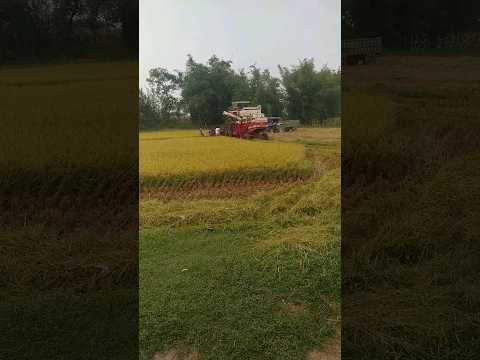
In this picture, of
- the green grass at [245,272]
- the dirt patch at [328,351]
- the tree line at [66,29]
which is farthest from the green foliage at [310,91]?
the dirt patch at [328,351]

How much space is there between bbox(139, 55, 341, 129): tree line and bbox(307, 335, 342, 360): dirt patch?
1552 millimetres

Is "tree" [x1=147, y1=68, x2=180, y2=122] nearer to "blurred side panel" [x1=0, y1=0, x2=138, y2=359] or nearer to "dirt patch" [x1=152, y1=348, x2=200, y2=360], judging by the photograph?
"blurred side panel" [x1=0, y1=0, x2=138, y2=359]

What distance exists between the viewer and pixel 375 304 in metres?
2.83

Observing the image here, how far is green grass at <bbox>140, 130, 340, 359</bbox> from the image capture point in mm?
3182

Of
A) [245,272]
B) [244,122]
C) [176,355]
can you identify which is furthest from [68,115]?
[176,355]

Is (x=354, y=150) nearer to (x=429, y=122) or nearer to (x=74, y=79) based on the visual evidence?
(x=429, y=122)

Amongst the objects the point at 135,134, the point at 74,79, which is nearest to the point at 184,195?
the point at 135,134

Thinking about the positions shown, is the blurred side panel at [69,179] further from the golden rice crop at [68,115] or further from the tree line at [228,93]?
the tree line at [228,93]

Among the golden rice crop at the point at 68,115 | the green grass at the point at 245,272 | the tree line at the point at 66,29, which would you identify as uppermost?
the tree line at the point at 66,29

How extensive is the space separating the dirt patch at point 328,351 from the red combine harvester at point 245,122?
1491 millimetres

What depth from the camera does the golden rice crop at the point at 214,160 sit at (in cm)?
356

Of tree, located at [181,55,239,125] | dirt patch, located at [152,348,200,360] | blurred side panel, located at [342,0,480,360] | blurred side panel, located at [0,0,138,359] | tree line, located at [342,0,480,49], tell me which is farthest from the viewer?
tree, located at [181,55,239,125]

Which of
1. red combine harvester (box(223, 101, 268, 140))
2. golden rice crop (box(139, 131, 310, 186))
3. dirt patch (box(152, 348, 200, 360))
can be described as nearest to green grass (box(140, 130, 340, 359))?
dirt patch (box(152, 348, 200, 360))

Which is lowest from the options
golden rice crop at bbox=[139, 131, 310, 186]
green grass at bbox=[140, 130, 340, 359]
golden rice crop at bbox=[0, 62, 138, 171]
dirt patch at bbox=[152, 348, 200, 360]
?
dirt patch at bbox=[152, 348, 200, 360]
